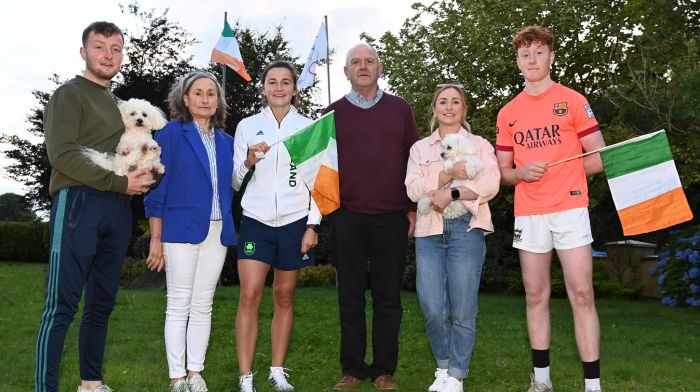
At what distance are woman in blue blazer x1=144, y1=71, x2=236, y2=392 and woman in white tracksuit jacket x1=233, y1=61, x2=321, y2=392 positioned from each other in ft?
0.65

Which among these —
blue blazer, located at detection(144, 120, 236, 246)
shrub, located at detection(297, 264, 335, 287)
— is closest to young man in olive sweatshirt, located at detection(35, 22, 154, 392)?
blue blazer, located at detection(144, 120, 236, 246)

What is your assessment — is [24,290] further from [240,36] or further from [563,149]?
[240,36]

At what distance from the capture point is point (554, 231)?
4.87 meters

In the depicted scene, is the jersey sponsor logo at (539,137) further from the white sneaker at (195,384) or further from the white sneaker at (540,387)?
the white sneaker at (195,384)

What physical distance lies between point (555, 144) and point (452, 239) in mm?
1014

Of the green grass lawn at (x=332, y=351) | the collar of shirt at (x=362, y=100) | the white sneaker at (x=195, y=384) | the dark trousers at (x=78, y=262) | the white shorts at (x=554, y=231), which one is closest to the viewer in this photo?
the dark trousers at (x=78, y=262)

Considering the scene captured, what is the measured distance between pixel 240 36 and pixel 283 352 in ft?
89.5

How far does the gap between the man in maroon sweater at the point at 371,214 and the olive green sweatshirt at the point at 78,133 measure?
179cm

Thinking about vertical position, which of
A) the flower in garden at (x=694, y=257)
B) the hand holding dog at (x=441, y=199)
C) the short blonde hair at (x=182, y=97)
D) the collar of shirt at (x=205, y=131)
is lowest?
the flower in garden at (x=694, y=257)

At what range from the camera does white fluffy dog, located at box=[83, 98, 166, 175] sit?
4633mm

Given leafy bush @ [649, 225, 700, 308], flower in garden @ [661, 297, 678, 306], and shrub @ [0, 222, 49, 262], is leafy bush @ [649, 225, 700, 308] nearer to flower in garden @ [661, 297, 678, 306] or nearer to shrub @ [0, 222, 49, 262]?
flower in garden @ [661, 297, 678, 306]

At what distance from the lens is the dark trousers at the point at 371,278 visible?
216 inches

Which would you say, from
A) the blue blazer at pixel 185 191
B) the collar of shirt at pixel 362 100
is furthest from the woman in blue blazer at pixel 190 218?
the collar of shirt at pixel 362 100

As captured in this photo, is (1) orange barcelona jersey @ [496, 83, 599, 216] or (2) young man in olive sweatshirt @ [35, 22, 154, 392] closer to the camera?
(2) young man in olive sweatshirt @ [35, 22, 154, 392]
